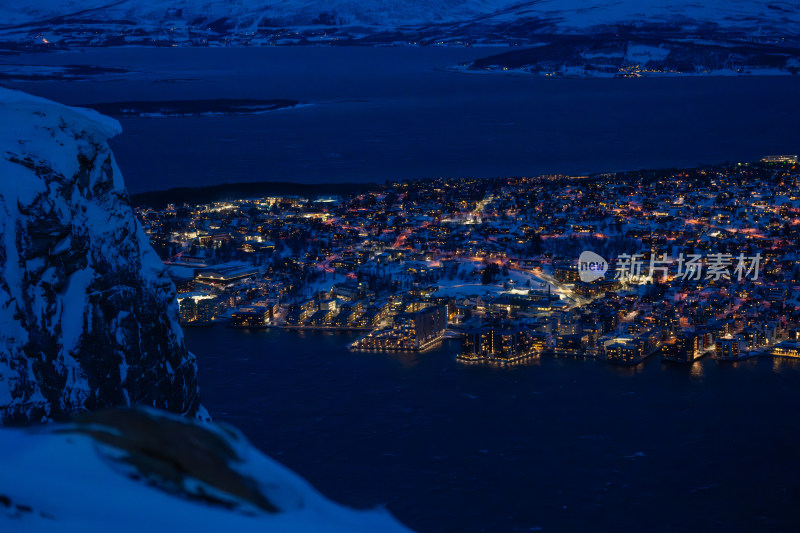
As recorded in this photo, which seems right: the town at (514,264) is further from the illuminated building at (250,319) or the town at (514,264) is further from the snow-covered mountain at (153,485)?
the snow-covered mountain at (153,485)

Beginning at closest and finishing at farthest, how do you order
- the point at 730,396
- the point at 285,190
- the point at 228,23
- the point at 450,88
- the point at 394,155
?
the point at 730,396, the point at 285,190, the point at 394,155, the point at 450,88, the point at 228,23

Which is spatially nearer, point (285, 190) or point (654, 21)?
point (285, 190)

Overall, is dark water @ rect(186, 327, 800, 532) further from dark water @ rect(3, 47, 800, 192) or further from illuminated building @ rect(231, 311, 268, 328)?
dark water @ rect(3, 47, 800, 192)

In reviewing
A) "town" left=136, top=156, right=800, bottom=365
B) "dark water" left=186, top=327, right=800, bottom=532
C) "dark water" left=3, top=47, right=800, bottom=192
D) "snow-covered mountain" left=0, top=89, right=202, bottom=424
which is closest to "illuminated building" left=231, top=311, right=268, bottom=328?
"town" left=136, top=156, right=800, bottom=365

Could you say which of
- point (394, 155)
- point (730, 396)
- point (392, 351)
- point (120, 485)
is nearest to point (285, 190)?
point (394, 155)

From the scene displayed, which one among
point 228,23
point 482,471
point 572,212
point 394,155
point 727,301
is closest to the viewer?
point 482,471

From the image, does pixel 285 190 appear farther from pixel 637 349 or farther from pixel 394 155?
pixel 637 349

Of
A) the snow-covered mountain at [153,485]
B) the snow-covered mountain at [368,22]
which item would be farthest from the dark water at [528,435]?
the snow-covered mountain at [368,22]
